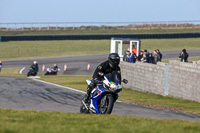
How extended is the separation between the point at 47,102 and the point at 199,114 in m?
6.00

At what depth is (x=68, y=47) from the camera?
60.6 meters

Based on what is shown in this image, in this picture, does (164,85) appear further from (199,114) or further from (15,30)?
(15,30)

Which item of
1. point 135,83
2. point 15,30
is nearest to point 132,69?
point 135,83

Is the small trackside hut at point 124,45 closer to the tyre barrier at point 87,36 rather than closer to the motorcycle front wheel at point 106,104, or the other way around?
the motorcycle front wheel at point 106,104

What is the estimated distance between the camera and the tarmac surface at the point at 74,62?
4253cm

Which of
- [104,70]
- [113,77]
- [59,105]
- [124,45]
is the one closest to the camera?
[113,77]

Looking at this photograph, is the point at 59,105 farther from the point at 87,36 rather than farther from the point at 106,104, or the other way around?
the point at 87,36

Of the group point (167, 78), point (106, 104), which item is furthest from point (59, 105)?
point (167, 78)

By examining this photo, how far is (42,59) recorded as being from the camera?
5303 centimetres

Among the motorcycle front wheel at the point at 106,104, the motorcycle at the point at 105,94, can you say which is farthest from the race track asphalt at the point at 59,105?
the motorcycle front wheel at the point at 106,104

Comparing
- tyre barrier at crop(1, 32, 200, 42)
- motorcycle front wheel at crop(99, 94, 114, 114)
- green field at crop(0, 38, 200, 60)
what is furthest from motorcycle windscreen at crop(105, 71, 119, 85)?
tyre barrier at crop(1, 32, 200, 42)

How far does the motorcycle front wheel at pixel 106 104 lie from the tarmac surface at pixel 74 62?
29696mm

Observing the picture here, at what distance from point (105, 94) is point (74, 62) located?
125 ft

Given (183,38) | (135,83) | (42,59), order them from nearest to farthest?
(135,83) < (42,59) < (183,38)
